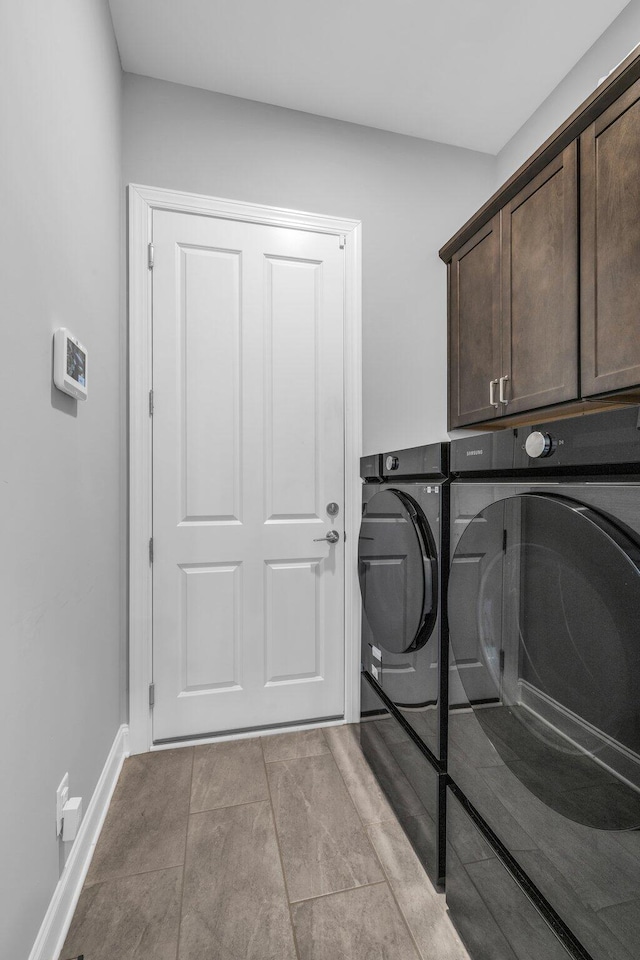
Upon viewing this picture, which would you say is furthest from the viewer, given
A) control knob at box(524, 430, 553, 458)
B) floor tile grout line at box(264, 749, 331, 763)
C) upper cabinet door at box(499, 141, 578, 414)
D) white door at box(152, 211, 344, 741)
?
white door at box(152, 211, 344, 741)

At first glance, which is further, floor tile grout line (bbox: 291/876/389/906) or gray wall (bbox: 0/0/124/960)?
floor tile grout line (bbox: 291/876/389/906)

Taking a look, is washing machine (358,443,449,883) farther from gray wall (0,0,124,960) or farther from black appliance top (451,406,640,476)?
gray wall (0,0,124,960)

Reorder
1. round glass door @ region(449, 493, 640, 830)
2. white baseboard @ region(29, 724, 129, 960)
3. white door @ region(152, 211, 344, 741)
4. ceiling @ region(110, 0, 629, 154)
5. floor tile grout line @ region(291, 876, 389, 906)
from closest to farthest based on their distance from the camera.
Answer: round glass door @ region(449, 493, 640, 830) → white baseboard @ region(29, 724, 129, 960) → floor tile grout line @ region(291, 876, 389, 906) → ceiling @ region(110, 0, 629, 154) → white door @ region(152, 211, 344, 741)

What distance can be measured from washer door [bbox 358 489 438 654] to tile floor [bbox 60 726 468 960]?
1.89 feet

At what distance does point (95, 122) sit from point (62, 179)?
506 millimetres

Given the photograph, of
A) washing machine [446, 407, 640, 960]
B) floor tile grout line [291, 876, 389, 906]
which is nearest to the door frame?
floor tile grout line [291, 876, 389, 906]

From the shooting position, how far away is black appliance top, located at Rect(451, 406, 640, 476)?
71 centimetres

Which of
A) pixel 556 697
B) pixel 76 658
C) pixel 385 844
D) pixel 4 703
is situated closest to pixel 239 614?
pixel 76 658

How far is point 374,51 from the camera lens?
181 cm

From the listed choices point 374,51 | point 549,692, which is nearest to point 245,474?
point 549,692

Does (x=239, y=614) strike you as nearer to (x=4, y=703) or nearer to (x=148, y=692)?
(x=148, y=692)

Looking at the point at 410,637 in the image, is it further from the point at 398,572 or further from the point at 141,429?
the point at 141,429

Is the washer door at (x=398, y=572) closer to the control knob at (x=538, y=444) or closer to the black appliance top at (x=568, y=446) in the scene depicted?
the black appliance top at (x=568, y=446)

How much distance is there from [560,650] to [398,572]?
0.70 m
